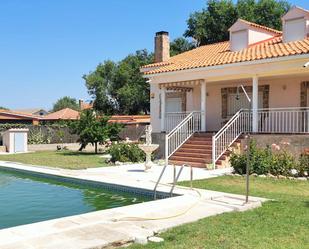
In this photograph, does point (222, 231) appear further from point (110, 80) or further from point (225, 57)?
point (110, 80)

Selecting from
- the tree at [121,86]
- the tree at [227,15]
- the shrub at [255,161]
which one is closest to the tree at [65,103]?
the tree at [121,86]

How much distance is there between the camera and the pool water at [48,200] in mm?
10727

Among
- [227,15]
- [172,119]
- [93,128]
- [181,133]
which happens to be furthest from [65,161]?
[227,15]

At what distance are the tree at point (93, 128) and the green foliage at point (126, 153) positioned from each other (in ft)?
16.4

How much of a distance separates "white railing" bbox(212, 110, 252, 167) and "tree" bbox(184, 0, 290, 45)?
2384 cm

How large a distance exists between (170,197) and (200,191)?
100 cm

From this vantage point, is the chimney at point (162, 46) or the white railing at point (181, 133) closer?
the white railing at point (181, 133)

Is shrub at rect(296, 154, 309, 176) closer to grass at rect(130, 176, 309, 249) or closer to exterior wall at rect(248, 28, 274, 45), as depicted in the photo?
grass at rect(130, 176, 309, 249)

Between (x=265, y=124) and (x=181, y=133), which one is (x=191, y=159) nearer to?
(x=181, y=133)

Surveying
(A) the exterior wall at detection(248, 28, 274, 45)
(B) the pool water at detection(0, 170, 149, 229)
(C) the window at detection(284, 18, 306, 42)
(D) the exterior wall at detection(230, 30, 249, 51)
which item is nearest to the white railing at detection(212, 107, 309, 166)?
(C) the window at detection(284, 18, 306, 42)

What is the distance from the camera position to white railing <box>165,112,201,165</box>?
21.3 m

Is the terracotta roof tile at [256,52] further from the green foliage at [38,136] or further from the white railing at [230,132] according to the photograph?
the green foliage at [38,136]

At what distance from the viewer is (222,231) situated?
7.70 m

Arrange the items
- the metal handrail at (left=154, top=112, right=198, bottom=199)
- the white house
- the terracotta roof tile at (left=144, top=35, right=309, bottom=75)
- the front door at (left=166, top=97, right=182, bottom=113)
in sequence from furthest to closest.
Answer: the front door at (left=166, top=97, right=182, bottom=113), the metal handrail at (left=154, top=112, right=198, bottom=199), the white house, the terracotta roof tile at (left=144, top=35, right=309, bottom=75)
